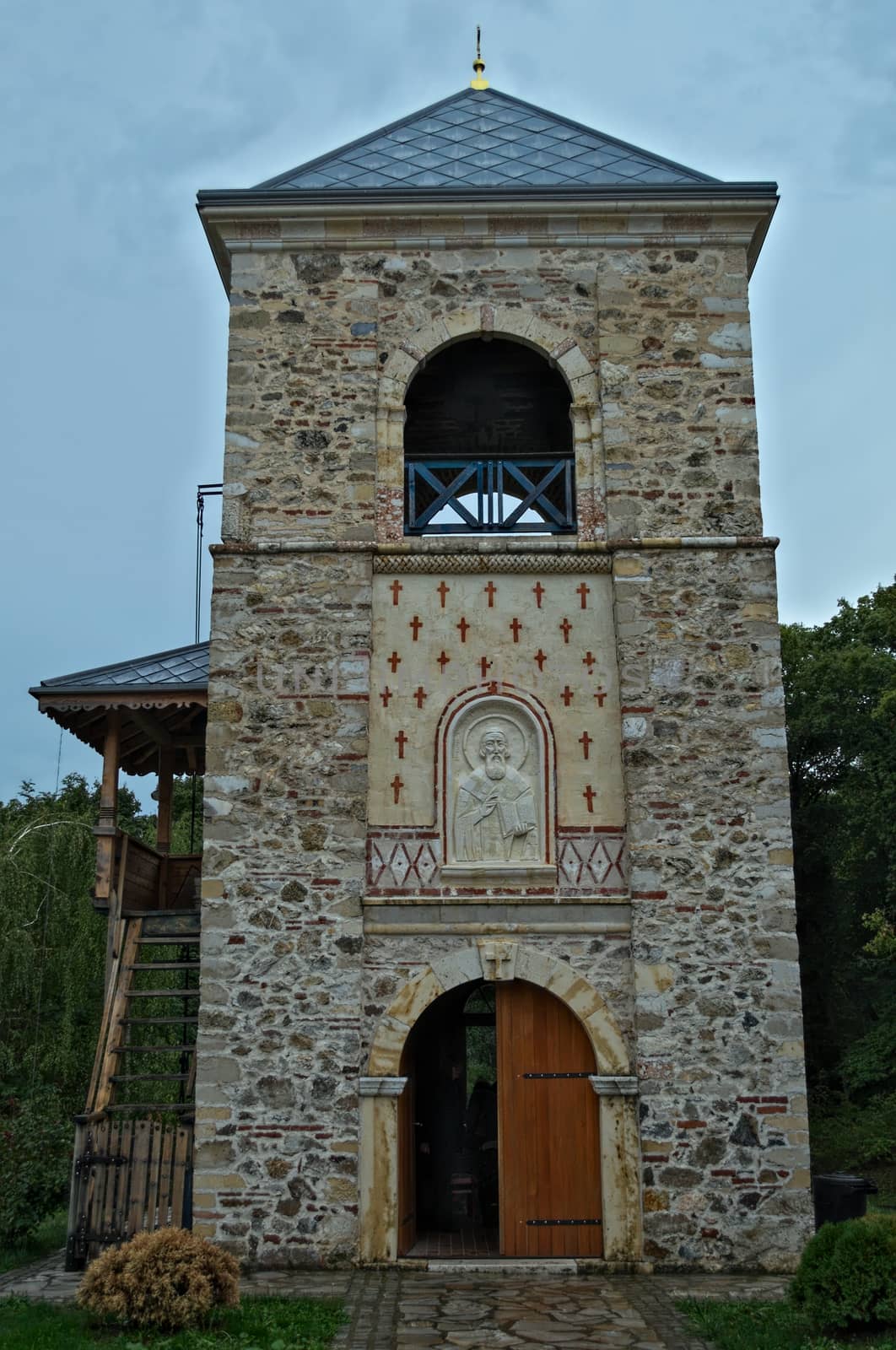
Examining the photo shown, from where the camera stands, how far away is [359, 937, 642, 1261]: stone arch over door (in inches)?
346

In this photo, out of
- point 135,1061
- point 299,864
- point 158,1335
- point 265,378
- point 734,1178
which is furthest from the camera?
point 135,1061

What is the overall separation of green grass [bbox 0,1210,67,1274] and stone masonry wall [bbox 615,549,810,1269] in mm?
4776

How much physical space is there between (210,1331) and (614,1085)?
321 centimetres

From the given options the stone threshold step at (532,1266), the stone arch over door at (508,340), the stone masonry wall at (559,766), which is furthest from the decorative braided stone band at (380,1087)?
the stone arch over door at (508,340)

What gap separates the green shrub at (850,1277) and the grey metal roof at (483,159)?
7654mm

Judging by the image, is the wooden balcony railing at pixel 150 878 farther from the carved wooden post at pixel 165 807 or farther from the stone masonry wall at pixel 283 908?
the stone masonry wall at pixel 283 908

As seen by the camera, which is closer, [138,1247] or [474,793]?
[138,1247]

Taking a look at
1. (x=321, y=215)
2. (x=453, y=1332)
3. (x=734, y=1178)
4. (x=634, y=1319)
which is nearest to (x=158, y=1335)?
(x=453, y=1332)

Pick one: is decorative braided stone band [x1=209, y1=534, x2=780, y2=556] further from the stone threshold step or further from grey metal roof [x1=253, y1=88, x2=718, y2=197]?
the stone threshold step

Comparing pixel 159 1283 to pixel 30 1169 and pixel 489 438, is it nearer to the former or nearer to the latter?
pixel 30 1169

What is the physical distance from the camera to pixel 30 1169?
10531 millimetres

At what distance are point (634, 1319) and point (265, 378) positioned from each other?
7.03 m

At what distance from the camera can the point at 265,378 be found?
1031 cm

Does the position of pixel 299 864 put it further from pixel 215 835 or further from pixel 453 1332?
pixel 453 1332
